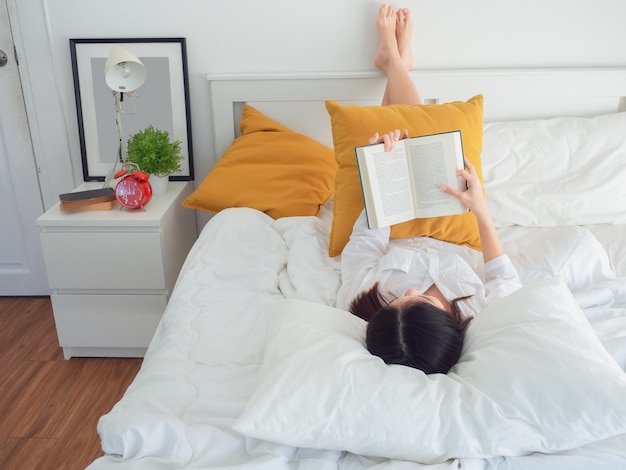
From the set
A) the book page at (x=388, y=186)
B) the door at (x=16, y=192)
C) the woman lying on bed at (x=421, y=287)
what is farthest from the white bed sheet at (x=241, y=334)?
the door at (x=16, y=192)

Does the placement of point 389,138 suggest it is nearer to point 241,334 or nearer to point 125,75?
point 241,334

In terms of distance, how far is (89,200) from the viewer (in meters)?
1.94

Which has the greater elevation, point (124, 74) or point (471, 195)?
point (124, 74)

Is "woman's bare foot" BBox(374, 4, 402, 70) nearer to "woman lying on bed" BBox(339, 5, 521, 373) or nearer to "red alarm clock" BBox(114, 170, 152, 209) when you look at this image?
"woman lying on bed" BBox(339, 5, 521, 373)

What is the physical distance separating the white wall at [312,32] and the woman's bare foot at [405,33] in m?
0.05

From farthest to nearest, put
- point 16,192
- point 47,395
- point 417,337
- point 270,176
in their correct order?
point 16,192 → point 270,176 → point 47,395 → point 417,337

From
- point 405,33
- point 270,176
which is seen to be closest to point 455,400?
point 270,176

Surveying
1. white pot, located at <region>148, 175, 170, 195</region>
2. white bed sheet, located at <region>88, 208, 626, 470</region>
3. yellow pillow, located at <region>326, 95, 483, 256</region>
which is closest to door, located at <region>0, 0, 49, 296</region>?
white pot, located at <region>148, 175, 170, 195</region>

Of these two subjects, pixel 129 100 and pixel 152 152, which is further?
pixel 129 100

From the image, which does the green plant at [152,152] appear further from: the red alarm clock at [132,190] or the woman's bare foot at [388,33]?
the woman's bare foot at [388,33]

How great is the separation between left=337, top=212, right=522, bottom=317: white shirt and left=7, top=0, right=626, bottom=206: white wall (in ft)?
2.87

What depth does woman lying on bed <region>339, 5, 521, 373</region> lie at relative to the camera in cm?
109

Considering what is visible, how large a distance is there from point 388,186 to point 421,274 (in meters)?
0.24

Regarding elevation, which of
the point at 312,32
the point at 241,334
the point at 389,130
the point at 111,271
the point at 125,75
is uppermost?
the point at 312,32
